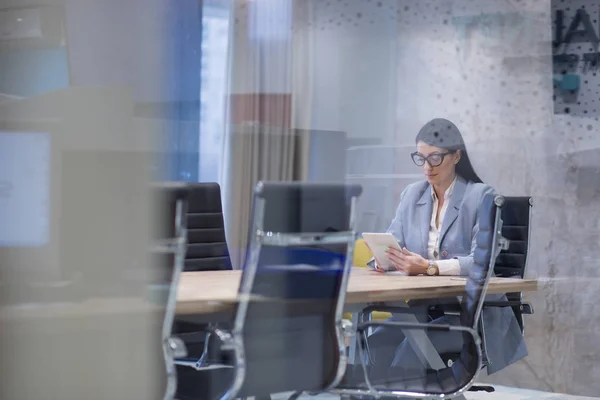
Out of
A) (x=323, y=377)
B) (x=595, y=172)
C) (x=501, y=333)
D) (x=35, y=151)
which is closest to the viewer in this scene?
(x=35, y=151)

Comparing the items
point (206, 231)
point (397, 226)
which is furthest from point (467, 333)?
point (206, 231)

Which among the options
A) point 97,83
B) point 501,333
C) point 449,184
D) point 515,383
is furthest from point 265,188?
point 515,383

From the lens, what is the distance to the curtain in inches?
87.1

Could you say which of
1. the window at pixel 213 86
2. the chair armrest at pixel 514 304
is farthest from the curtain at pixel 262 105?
the chair armrest at pixel 514 304

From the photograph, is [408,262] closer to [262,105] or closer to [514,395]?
[514,395]

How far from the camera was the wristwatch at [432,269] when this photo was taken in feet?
9.51

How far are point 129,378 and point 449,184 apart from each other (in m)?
1.41

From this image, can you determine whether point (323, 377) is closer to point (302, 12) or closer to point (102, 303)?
point (102, 303)

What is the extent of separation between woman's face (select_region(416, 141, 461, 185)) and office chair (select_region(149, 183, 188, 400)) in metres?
1.07

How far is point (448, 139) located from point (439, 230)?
1.08 feet

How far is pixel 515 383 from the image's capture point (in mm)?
3102

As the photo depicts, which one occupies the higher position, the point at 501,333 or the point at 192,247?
the point at 192,247

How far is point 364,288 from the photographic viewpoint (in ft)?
8.71

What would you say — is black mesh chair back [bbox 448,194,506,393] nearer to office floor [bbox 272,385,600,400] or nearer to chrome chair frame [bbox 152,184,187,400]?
office floor [bbox 272,385,600,400]
